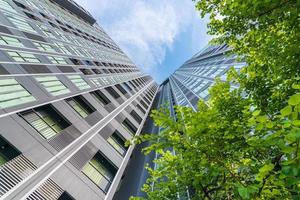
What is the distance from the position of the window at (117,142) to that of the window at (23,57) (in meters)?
9.38

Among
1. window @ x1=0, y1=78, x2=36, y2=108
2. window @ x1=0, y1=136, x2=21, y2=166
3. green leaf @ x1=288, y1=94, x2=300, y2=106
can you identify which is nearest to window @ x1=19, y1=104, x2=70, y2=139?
window @ x1=0, y1=78, x2=36, y2=108

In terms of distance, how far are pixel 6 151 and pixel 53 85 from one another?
34.1 feet

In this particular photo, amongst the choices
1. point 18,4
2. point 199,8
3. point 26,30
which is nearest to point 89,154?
Result: point 199,8

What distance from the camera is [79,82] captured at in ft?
98.1

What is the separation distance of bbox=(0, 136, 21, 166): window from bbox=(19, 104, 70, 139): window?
276 centimetres

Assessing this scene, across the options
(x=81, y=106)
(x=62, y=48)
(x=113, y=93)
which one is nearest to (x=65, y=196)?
(x=81, y=106)

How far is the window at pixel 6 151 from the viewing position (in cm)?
1355

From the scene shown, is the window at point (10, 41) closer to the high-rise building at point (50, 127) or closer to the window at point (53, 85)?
the high-rise building at point (50, 127)

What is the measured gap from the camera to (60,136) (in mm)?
18453

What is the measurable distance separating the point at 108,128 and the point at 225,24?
17354mm

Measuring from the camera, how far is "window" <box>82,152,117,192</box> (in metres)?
19.2

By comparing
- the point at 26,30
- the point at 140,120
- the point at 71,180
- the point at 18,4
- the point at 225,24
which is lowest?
the point at 140,120

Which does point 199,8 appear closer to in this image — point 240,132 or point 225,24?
point 225,24

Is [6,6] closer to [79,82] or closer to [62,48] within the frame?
[62,48]
